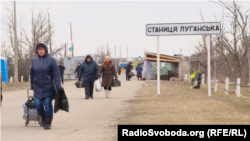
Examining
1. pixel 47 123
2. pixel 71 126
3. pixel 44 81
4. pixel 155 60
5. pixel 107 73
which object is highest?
pixel 155 60

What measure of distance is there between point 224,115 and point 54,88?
193 inches

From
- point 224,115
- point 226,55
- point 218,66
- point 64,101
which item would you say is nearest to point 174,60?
point 218,66

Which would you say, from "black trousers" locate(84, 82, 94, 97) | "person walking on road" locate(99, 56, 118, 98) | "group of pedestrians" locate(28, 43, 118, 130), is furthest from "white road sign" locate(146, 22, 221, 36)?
"group of pedestrians" locate(28, 43, 118, 130)

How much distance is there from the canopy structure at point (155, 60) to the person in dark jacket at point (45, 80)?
31.7 m

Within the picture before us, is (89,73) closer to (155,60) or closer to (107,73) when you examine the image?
(107,73)

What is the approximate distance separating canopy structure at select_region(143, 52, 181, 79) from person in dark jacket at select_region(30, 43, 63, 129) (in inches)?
1249

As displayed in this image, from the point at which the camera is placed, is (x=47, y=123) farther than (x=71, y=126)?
No

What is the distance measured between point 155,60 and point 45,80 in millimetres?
33606

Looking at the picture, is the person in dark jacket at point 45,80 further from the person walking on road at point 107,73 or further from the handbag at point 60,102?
the person walking on road at point 107,73

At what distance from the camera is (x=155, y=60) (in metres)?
43.7

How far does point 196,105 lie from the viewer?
1614cm

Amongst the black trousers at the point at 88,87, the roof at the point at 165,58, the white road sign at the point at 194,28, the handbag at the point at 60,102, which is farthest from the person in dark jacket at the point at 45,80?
the roof at the point at 165,58

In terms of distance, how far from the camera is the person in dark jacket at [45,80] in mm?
10414

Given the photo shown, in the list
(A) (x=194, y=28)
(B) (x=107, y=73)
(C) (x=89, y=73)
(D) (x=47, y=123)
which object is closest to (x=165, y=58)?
(A) (x=194, y=28)
